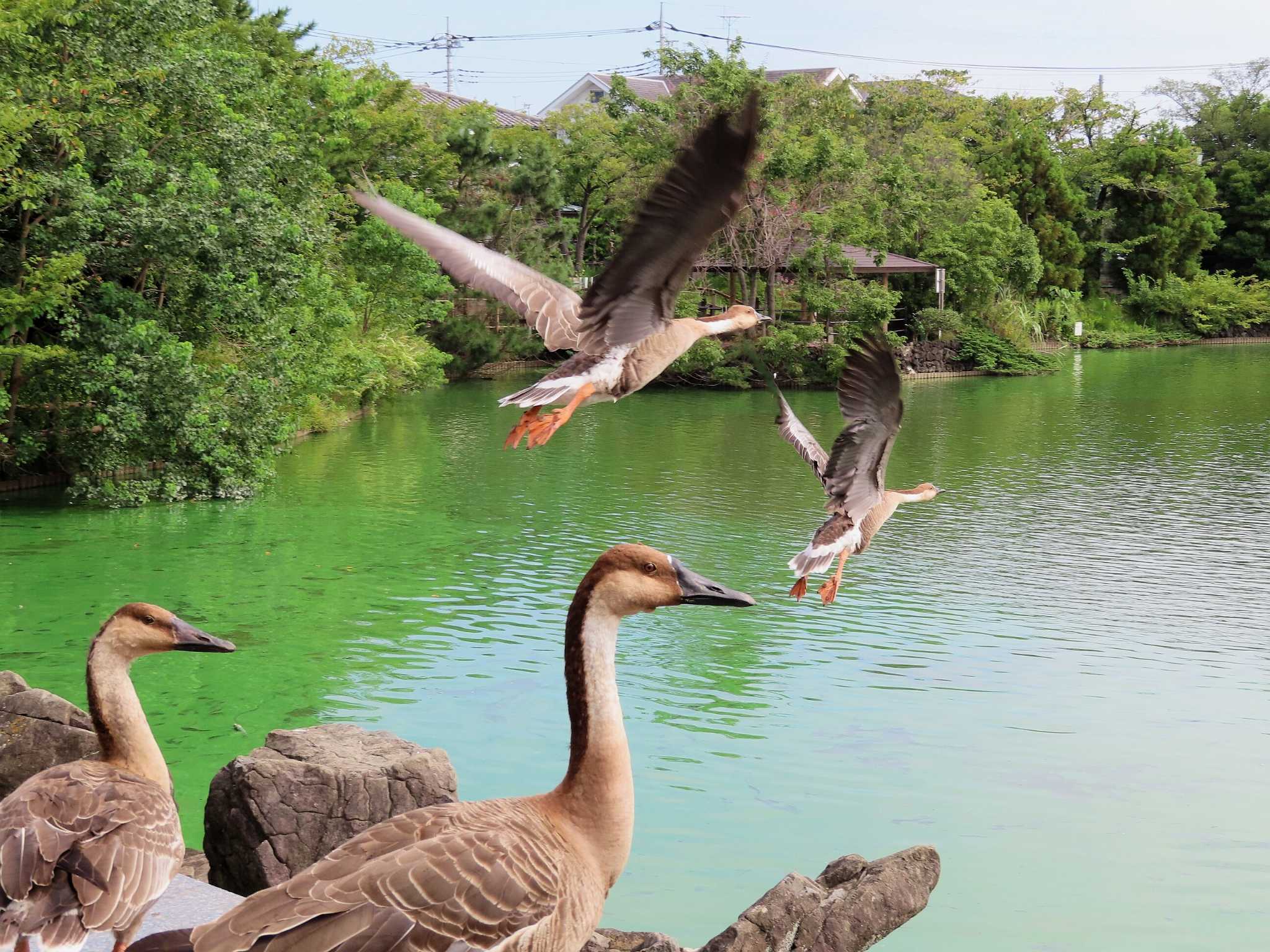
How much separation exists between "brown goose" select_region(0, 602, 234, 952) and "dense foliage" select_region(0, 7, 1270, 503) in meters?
2.34

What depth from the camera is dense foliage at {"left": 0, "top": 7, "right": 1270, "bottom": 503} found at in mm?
16359

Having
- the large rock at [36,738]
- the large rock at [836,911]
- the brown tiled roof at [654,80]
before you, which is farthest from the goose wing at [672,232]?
the brown tiled roof at [654,80]

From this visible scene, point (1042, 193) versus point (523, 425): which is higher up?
point (1042, 193)

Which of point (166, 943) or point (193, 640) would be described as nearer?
point (166, 943)

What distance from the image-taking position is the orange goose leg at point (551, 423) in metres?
2.99

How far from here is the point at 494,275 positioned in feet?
13.9

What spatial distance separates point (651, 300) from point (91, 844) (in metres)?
2.27

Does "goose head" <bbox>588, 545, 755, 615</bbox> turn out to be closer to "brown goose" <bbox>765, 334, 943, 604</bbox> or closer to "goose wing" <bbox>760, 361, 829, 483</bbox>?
"brown goose" <bbox>765, 334, 943, 604</bbox>

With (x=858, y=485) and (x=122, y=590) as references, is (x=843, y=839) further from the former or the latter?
(x=122, y=590)

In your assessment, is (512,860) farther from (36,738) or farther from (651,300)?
(36,738)

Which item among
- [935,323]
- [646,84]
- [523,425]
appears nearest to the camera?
[523,425]

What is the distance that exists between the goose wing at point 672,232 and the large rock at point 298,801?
8.48 ft

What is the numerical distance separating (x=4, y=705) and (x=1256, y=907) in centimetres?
703

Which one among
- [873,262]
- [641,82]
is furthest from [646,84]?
[873,262]
